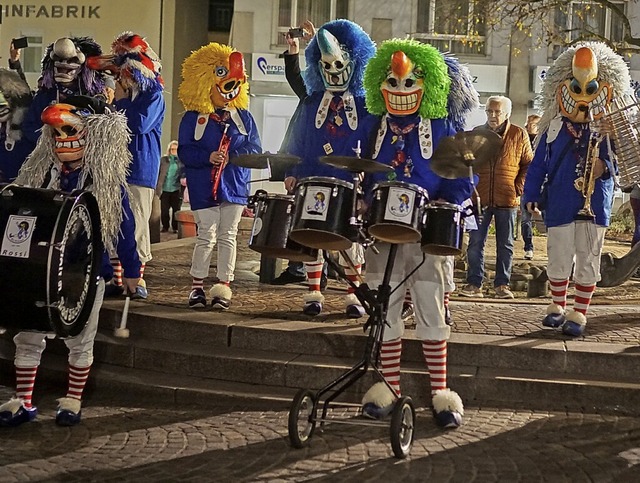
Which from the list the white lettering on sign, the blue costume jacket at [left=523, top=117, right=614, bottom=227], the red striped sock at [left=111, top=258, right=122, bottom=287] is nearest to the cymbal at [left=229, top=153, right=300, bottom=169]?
the blue costume jacket at [left=523, top=117, right=614, bottom=227]

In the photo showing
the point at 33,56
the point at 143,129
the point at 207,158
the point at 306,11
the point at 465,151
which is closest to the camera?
the point at 465,151

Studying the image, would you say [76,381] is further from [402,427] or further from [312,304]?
[312,304]

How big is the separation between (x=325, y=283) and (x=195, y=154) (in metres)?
1.85

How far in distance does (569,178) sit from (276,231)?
7.50 ft

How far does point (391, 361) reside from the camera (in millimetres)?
6184

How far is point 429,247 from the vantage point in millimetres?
5602

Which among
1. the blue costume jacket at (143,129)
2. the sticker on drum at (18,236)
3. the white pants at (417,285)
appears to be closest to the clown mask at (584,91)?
the white pants at (417,285)

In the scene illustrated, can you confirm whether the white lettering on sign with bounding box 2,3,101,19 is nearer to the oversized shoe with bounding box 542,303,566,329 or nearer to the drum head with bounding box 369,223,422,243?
the oversized shoe with bounding box 542,303,566,329

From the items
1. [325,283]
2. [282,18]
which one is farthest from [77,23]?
[325,283]

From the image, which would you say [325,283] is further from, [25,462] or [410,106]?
[25,462]

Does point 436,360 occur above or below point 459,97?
below

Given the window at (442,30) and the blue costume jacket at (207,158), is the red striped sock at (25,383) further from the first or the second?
the window at (442,30)

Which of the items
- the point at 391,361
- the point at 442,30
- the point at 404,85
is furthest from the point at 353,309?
the point at 442,30

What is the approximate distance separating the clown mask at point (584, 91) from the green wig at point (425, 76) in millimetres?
1335
